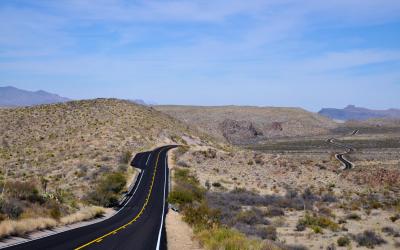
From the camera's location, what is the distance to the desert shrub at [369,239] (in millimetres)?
26406

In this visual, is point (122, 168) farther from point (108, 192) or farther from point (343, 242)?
point (343, 242)

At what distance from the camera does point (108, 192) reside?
4269 centimetres

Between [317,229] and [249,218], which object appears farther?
[249,218]

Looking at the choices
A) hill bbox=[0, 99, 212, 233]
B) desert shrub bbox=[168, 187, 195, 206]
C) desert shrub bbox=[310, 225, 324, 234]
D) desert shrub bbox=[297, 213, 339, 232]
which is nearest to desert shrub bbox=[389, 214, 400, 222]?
desert shrub bbox=[297, 213, 339, 232]

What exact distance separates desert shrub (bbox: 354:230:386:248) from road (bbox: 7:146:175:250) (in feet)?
35.8

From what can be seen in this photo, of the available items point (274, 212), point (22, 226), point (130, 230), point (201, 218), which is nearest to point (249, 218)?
point (274, 212)

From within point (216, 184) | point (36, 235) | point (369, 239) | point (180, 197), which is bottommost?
point (216, 184)

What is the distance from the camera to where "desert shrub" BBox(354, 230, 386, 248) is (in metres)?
26.4

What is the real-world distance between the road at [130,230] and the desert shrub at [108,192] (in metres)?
1.21

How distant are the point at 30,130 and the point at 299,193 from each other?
219 feet

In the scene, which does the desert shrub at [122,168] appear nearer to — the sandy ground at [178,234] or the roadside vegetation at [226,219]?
the roadside vegetation at [226,219]

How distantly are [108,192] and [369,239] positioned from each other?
2355cm

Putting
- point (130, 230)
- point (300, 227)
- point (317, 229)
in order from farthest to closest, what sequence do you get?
point (300, 227) < point (317, 229) < point (130, 230)

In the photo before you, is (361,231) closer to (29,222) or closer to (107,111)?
(29,222)
